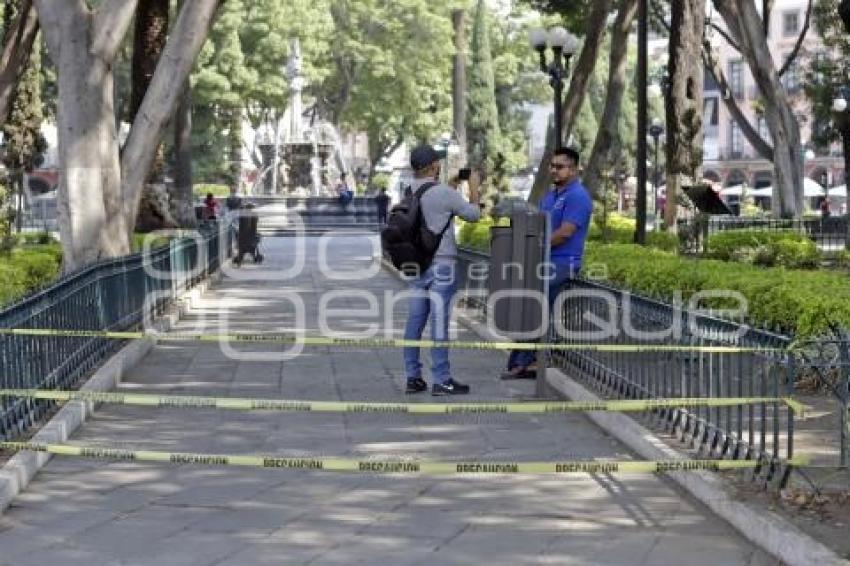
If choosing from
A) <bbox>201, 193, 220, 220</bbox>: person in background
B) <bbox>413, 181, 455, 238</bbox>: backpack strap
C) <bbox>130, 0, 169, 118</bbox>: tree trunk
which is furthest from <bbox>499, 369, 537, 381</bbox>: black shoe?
<bbox>201, 193, 220, 220</bbox>: person in background

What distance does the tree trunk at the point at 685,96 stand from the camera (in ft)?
74.2

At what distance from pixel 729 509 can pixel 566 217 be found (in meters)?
4.80

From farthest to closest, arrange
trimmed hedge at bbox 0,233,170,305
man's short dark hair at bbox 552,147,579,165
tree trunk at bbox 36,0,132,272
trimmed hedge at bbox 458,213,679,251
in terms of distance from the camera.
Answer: trimmed hedge at bbox 458,213,679,251
tree trunk at bbox 36,0,132,272
trimmed hedge at bbox 0,233,170,305
man's short dark hair at bbox 552,147,579,165

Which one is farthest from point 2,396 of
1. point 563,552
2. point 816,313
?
point 816,313

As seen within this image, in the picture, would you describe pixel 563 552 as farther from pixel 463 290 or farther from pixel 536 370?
pixel 463 290

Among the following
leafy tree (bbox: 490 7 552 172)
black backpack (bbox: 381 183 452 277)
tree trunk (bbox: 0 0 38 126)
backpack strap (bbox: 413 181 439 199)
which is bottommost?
black backpack (bbox: 381 183 452 277)

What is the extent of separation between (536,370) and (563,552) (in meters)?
4.93

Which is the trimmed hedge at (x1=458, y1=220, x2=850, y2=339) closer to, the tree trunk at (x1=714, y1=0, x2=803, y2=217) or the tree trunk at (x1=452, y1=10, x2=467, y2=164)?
the tree trunk at (x1=714, y1=0, x2=803, y2=217)

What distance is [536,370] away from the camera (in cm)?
1126

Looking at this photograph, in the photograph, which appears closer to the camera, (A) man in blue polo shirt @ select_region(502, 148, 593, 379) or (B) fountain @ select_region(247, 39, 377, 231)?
(A) man in blue polo shirt @ select_region(502, 148, 593, 379)

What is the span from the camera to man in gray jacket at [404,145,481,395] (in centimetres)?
1059

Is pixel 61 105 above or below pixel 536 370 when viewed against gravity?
above

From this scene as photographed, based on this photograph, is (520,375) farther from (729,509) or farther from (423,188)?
(729,509)

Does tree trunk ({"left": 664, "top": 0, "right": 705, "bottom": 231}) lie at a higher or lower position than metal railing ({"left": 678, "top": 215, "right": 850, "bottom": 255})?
higher
